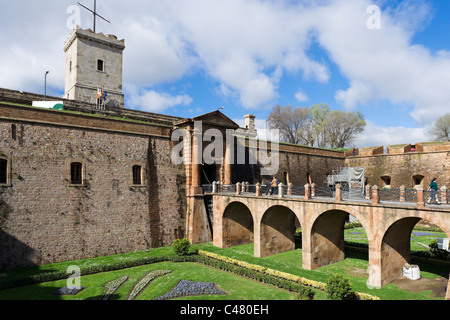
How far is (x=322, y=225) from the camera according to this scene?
17.6 meters

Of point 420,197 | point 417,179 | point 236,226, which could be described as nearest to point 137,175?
point 236,226

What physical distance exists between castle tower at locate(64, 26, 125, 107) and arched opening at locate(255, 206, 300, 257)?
64.7 feet

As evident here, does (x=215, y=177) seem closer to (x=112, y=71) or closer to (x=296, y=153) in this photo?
(x=296, y=153)

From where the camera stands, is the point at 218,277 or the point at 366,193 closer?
the point at 366,193

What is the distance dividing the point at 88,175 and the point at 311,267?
1500 cm

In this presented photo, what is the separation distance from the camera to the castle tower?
28.4 meters

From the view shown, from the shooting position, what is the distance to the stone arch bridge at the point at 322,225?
13891 mm

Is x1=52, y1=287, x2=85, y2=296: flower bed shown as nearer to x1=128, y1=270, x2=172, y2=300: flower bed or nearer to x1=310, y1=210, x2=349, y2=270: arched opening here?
x1=128, y1=270, x2=172, y2=300: flower bed

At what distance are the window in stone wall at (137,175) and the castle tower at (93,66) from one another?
1104 cm

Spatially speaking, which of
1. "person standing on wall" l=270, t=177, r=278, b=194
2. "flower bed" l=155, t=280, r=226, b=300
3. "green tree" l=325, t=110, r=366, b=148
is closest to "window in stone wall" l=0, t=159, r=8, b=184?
"flower bed" l=155, t=280, r=226, b=300

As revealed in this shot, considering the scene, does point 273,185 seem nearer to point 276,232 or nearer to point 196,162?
point 276,232

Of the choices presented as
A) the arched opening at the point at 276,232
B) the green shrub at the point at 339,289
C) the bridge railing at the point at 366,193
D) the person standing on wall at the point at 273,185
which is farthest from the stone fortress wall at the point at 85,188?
the green shrub at the point at 339,289

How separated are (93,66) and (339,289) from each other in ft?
94.0
